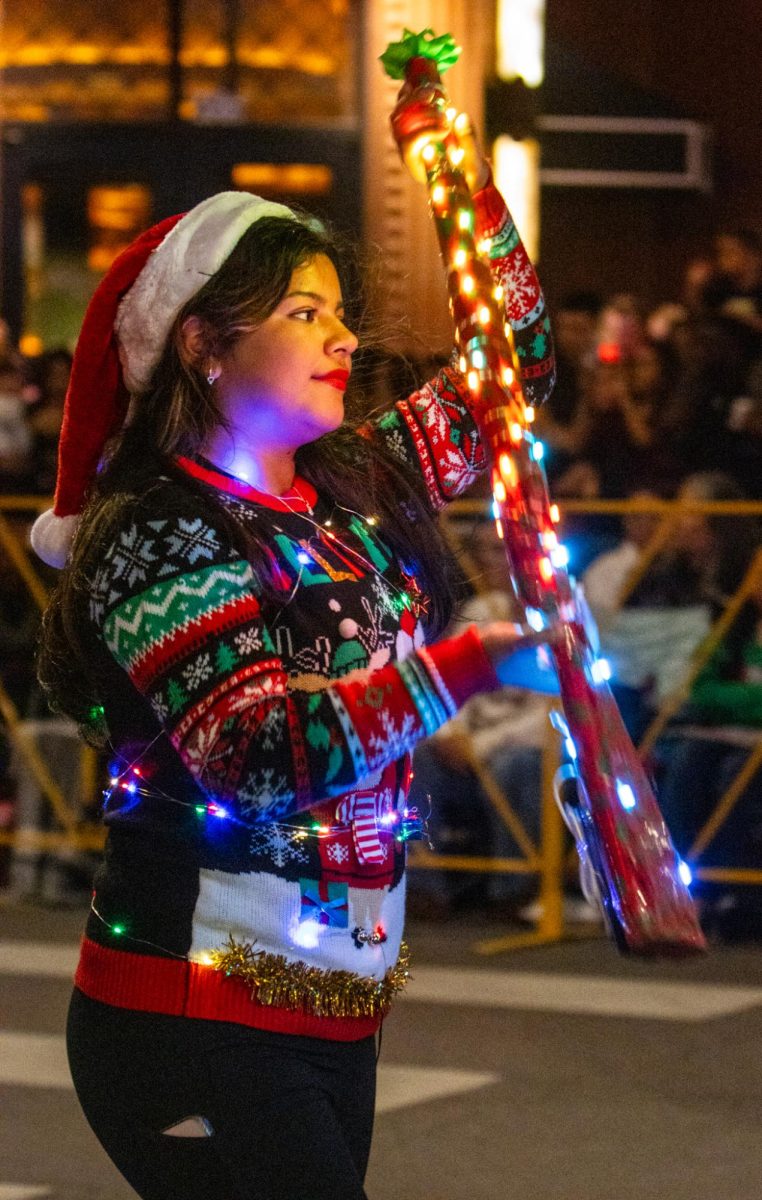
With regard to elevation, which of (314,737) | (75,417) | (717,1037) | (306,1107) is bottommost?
(717,1037)

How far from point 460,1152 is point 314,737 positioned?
8.71ft

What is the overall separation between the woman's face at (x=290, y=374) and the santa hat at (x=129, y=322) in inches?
3.7

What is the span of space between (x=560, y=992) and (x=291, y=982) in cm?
392

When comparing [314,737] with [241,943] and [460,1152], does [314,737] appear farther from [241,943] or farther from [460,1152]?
[460,1152]

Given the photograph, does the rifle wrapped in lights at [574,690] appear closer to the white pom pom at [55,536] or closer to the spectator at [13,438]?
the white pom pom at [55,536]

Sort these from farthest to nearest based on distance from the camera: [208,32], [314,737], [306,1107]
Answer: [208,32] < [306,1107] < [314,737]

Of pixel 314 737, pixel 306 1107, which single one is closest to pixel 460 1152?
pixel 306 1107

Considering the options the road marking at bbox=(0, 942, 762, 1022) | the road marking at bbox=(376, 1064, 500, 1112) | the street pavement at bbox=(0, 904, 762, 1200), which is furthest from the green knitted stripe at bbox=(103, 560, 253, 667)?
the road marking at bbox=(0, 942, 762, 1022)

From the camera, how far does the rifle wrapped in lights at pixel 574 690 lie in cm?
221

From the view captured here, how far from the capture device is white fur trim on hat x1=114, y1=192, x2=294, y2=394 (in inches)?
97.5

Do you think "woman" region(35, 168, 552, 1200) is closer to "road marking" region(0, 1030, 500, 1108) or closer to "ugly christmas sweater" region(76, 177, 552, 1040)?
"ugly christmas sweater" region(76, 177, 552, 1040)

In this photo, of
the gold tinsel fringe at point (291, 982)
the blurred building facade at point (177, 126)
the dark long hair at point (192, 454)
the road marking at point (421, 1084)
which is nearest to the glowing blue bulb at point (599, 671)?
the dark long hair at point (192, 454)

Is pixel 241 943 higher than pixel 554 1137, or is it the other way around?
pixel 241 943

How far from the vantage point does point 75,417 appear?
8.44 ft
